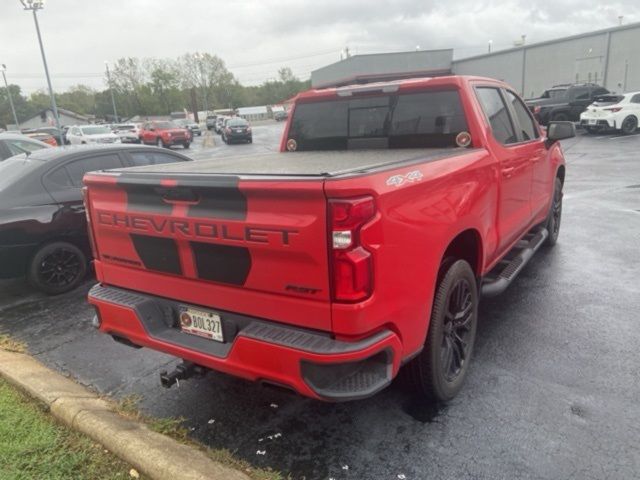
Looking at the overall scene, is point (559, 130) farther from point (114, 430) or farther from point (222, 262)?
point (114, 430)

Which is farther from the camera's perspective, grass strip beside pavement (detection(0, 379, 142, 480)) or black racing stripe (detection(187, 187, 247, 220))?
grass strip beside pavement (detection(0, 379, 142, 480))

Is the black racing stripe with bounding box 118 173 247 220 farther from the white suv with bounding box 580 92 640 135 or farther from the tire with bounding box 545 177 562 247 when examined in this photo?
the white suv with bounding box 580 92 640 135

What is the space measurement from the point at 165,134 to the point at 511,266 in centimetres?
2980

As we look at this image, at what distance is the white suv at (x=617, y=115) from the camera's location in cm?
1894

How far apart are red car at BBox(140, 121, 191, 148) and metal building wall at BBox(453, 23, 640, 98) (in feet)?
76.8

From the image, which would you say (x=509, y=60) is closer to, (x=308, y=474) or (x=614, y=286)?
(x=614, y=286)

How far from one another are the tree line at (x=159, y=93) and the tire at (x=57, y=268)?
78.8 meters

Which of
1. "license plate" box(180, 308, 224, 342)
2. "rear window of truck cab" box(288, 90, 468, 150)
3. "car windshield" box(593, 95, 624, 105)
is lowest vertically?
"license plate" box(180, 308, 224, 342)

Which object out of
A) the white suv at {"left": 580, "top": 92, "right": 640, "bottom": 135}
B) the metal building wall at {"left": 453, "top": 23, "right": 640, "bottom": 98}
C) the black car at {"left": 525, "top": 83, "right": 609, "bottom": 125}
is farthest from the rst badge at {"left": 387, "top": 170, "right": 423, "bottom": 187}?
the metal building wall at {"left": 453, "top": 23, "right": 640, "bottom": 98}

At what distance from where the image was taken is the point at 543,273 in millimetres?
5316

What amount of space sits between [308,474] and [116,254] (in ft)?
5.57

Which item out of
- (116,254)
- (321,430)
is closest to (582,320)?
(321,430)

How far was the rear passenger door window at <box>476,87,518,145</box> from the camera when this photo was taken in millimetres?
3924

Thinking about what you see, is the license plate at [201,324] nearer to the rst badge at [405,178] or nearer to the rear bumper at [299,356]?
the rear bumper at [299,356]
